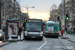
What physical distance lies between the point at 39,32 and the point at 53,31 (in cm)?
1031

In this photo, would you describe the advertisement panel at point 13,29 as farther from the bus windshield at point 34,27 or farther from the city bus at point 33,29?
the bus windshield at point 34,27

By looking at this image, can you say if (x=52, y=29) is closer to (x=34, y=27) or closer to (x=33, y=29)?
(x=34, y=27)

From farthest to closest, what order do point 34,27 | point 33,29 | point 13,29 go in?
1. point 13,29
2. point 34,27
3. point 33,29

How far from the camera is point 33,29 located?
86.0 feet

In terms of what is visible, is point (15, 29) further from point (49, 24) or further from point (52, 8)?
point (52, 8)

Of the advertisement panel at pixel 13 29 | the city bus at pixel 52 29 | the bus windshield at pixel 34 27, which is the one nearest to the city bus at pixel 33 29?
the bus windshield at pixel 34 27

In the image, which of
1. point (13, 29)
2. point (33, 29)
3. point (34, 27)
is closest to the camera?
point (33, 29)

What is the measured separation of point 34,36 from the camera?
26.2 meters

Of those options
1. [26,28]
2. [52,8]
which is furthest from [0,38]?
[52,8]

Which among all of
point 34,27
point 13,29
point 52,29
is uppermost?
point 34,27

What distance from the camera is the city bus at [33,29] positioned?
26125mm

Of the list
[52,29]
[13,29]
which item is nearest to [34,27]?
[13,29]

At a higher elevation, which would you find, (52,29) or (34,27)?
(34,27)

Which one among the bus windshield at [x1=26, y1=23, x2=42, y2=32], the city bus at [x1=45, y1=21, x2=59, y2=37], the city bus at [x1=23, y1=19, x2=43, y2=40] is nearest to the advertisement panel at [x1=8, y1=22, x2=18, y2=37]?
the city bus at [x1=23, y1=19, x2=43, y2=40]
